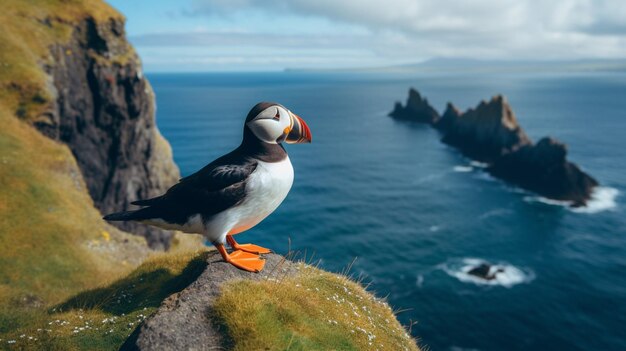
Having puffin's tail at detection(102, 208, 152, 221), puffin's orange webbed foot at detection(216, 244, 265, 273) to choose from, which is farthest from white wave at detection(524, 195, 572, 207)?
puffin's tail at detection(102, 208, 152, 221)

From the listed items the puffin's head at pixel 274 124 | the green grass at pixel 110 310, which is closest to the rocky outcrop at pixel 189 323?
the green grass at pixel 110 310

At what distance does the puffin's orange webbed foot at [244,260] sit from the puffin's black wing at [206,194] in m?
1.22

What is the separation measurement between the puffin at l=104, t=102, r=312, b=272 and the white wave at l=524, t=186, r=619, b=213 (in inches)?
2841

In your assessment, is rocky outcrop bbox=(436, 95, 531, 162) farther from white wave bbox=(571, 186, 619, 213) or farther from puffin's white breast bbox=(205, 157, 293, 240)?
puffin's white breast bbox=(205, 157, 293, 240)

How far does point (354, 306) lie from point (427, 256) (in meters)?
44.6

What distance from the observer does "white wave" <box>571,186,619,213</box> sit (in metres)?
69.2

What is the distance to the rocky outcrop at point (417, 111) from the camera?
154 metres

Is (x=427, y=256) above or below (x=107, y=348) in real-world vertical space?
below

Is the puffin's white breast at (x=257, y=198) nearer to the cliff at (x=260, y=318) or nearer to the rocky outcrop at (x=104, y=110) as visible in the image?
the cliff at (x=260, y=318)

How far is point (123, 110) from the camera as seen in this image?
48156 millimetres

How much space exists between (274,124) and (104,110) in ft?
139

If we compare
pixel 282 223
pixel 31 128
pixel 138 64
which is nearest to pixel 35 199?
pixel 31 128

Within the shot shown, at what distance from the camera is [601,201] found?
72.6 meters

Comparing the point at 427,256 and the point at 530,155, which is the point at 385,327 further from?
the point at 530,155
